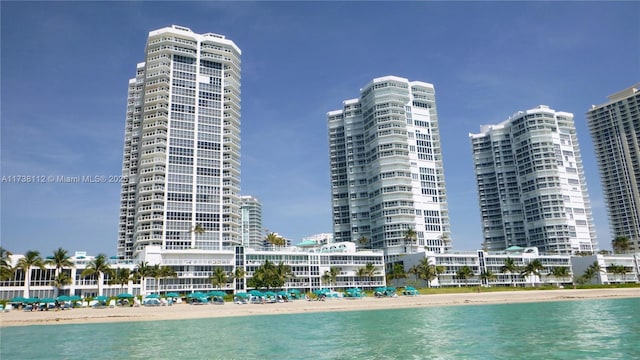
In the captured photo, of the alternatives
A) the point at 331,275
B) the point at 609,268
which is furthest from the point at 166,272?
the point at 609,268

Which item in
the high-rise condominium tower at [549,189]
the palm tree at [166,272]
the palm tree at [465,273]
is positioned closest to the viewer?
the palm tree at [166,272]

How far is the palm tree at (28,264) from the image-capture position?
96.6 meters

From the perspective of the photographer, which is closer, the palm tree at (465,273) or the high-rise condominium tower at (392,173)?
the palm tree at (465,273)

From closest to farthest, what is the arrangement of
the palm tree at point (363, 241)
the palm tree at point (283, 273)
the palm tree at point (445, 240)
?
the palm tree at point (283, 273)
the palm tree at point (445, 240)
the palm tree at point (363, 241)

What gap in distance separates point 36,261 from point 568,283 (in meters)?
153

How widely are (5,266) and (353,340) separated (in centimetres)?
8518

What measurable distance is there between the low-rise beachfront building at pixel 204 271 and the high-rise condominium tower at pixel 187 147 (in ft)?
38.2

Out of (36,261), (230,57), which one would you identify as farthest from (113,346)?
(230,57)

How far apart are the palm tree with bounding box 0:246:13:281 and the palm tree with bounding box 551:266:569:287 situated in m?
149

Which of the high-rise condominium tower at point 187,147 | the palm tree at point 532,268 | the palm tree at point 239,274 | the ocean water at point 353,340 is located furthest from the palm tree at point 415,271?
the ocean water at point 353,340

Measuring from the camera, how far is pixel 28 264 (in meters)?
96.6

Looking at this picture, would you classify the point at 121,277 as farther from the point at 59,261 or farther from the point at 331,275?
the point at 331,275

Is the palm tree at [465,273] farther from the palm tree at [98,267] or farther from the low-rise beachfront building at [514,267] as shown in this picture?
the palm tree at [98,267]

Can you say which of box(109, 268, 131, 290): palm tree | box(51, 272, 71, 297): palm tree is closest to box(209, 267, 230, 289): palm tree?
box(109, 268, 131, 290): palm tree
